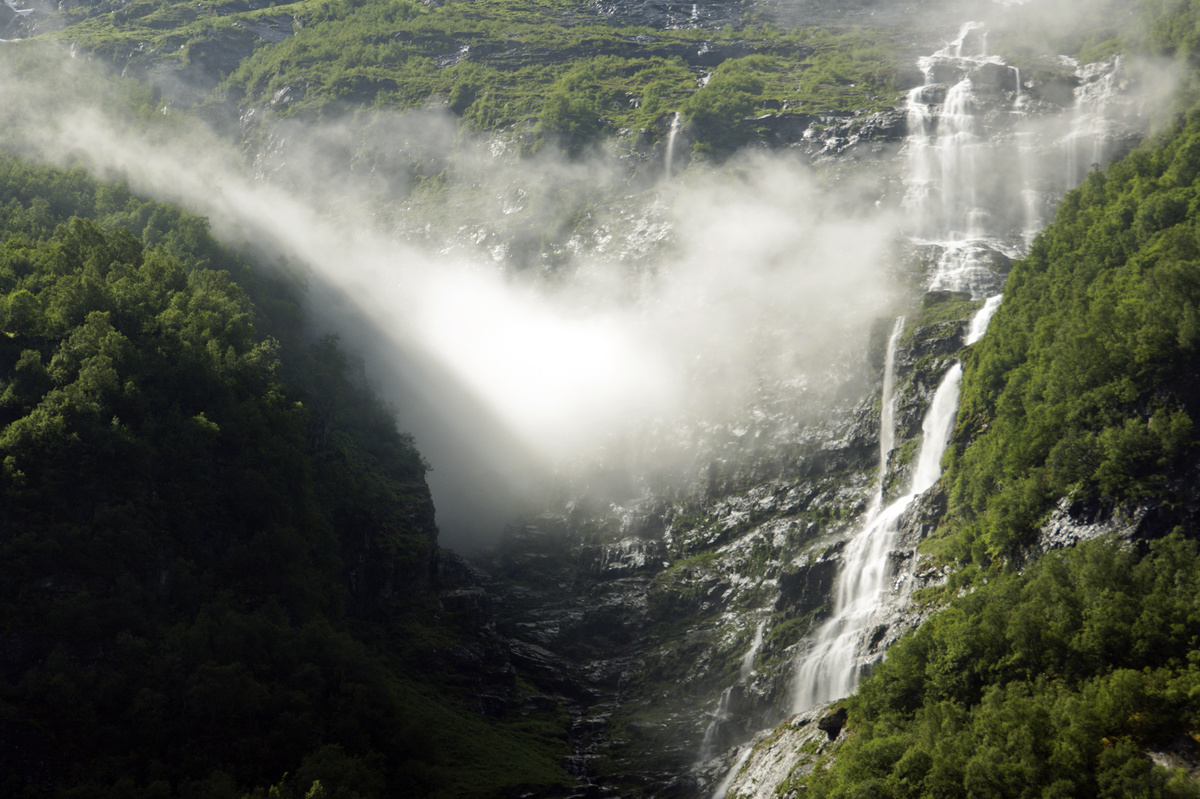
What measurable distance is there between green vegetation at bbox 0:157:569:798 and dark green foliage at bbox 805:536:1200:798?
28318 mm

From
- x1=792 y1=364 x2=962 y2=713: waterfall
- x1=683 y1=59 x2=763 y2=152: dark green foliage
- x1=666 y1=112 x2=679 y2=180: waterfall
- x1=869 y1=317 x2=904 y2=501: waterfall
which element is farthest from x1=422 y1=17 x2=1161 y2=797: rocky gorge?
x1=666 y1=112 x2=679 y2=180: waterfall

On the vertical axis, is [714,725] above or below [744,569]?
below

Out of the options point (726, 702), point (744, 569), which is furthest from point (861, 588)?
point (744, 569)

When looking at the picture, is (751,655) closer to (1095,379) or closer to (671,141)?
(1095,379)

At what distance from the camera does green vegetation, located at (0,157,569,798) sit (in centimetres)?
5684

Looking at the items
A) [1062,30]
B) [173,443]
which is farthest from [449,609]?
[1062,30]

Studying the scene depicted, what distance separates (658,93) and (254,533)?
13191 centimetres

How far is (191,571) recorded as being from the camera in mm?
68750

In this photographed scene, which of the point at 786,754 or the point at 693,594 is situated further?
the point at 693,594

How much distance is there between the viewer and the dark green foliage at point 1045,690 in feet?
142

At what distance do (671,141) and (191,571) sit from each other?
391 ft

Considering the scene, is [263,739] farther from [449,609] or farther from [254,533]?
[449,609]

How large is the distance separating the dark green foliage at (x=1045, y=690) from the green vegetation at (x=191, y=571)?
2832 cm

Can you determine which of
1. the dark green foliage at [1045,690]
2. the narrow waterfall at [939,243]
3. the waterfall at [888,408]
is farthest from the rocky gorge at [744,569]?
the dark green foliage at [1045,690]
